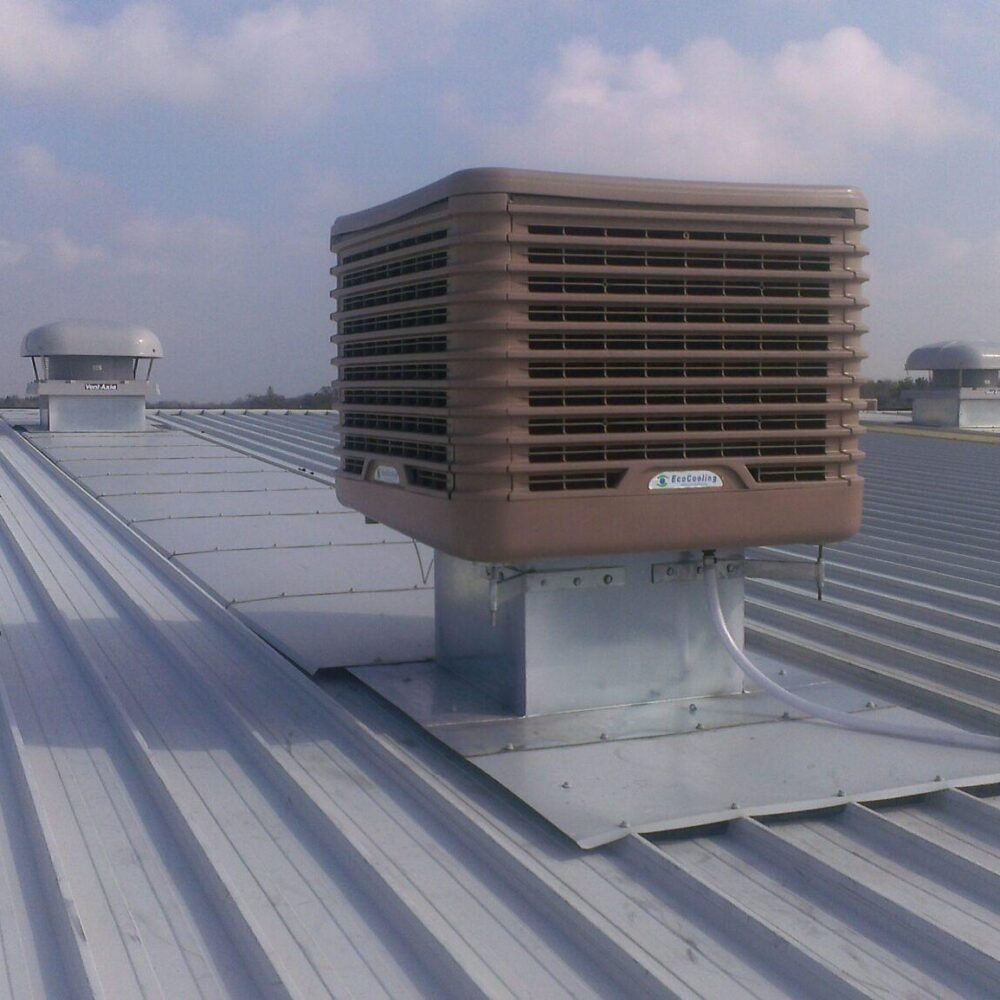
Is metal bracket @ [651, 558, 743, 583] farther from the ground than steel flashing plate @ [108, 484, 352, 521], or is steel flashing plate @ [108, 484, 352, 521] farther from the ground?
metal bracket @ [651, 558, 743, 583]

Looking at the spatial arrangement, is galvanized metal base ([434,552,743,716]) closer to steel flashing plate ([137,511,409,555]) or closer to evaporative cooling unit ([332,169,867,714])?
evaporative cooling unit ([332,169,867,714])

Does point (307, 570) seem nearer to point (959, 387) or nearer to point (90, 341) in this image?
point (90, 341)

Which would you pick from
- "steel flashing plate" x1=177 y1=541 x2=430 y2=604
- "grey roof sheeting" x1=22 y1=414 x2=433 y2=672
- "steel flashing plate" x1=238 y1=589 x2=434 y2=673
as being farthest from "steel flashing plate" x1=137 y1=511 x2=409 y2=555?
"steel flashing plate" x1=238 y1=589 x2=434 y2=673

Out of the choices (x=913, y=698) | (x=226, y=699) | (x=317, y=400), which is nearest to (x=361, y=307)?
(x=226, y=699)

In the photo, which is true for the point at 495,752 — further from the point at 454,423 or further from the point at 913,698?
the point at 913,698

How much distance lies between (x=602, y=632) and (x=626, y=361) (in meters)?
0.94

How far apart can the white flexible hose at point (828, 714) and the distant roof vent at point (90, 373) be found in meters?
13.5

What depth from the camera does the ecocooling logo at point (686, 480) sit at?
352cm

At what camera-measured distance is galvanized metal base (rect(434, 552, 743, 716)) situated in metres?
3.87

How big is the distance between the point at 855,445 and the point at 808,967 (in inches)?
70.9

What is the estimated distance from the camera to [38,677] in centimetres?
470

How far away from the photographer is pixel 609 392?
11.3 ft

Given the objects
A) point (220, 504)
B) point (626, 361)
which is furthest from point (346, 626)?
point (220, 504)

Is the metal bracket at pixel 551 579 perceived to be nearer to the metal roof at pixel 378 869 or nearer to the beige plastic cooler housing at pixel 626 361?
the beige plastic cooler housing at pixel 626 361
